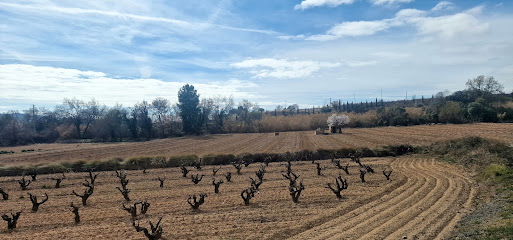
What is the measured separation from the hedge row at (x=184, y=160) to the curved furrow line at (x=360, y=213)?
1999cm

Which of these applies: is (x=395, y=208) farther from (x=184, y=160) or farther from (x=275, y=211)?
(x=184, y=160)

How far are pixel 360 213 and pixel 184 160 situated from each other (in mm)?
31466

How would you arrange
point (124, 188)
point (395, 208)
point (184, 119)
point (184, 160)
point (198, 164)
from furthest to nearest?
point (184, 119) → point (184, 160) → point (198, 164) → point (124, 188) → point (395, 208)

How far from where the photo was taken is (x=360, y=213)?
17.9 meters

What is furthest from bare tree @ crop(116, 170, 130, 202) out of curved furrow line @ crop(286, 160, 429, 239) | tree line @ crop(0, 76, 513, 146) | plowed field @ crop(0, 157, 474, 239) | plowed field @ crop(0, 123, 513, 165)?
tree line @ crop(0, 76, 513, 146)

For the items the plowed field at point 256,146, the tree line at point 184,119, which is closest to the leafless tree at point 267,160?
the plowed field at point 256,146

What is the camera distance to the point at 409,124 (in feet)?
312

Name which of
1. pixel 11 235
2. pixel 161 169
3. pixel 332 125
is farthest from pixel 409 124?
pixel 11 235

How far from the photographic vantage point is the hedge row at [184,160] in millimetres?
41312

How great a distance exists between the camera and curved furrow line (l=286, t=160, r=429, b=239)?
589 inches

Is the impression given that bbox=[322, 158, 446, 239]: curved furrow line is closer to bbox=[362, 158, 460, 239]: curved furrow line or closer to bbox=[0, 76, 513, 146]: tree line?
bbox=[362, 158, 460, 239]: curved furrow line

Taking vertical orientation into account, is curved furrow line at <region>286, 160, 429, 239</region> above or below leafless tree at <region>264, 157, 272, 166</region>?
above

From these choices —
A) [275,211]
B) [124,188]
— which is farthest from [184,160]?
[275,211]

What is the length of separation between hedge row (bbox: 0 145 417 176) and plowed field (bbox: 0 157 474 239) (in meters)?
11.1
